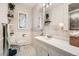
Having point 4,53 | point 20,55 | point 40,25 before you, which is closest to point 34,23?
point 40,25

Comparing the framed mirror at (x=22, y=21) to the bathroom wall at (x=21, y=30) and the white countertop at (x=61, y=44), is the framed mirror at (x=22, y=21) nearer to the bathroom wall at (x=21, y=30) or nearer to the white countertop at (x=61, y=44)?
Answer: the bathroom wall at (x=21, y=30)

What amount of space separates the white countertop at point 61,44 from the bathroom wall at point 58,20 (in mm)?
82

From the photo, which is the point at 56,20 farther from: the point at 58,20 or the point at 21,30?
the point at 21,30

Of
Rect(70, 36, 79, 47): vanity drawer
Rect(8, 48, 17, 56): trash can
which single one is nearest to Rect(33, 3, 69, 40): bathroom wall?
Rect(70, 36, 79, 47): vanity drawer

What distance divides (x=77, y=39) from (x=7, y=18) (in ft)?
3.73

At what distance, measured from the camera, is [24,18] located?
1.86m

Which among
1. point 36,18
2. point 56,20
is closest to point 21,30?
point 36,18

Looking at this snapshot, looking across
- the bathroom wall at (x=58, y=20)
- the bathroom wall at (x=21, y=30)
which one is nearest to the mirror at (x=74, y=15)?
the bathroom wall at (x=58, y=20)

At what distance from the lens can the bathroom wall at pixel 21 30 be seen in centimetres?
180

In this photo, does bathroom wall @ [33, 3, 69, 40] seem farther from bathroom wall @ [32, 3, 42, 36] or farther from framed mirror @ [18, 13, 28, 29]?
framed mirror @ [18, 13, 28, 29]

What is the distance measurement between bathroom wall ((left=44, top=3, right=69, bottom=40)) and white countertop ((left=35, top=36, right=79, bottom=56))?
3.2 inches

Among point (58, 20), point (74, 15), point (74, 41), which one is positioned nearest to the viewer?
point (74, 41)

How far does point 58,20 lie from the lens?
72.2 inches

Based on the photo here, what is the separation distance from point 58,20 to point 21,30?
644 mm
